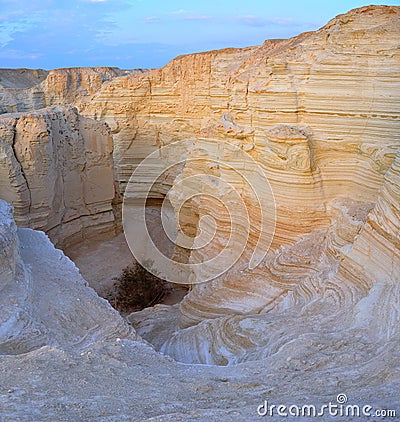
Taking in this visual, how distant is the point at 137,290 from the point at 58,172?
13.3ft

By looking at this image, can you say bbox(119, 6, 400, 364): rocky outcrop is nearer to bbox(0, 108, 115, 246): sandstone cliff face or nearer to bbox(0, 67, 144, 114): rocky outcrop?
bbox(0, 108, 115, 246): sandstone cliff face

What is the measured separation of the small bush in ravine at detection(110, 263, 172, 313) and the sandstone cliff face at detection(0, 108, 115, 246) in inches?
92.4

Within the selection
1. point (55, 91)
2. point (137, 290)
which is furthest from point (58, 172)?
point (55, 91)

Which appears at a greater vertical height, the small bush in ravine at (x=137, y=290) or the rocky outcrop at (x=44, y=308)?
the rocky outcrop at (x=44, y=308)

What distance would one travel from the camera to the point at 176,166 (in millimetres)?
Result: 16594

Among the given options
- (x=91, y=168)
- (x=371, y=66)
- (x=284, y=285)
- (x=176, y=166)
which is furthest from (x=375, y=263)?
(x=176, y=166)

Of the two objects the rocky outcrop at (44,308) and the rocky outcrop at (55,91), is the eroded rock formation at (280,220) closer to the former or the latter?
the rocky outcrop at (44,308)

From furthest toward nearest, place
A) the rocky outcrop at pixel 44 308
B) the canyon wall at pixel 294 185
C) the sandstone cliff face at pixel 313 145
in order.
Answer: the sandstone cliff face at pixel 313 145
the canyon wall at pixel 294 185
the rocky outcrop at pixel 44 308

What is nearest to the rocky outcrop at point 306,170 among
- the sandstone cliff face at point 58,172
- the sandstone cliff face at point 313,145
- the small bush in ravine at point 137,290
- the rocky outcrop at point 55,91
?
the sandstone cliff face at point 313,145

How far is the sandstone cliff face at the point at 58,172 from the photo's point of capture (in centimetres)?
1170

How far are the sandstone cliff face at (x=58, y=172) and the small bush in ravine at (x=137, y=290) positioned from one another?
235 centimetres

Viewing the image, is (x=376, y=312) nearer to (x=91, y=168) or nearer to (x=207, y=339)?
(x=207, y=339)

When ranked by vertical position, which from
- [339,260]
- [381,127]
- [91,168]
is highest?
[381,127]

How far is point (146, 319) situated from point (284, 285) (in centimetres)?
322
